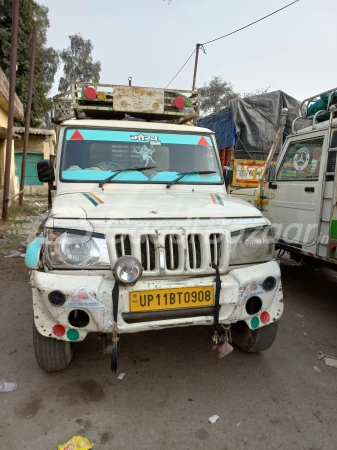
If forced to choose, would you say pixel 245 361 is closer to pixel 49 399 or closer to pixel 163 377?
pixel 163 377

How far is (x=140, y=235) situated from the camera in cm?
231

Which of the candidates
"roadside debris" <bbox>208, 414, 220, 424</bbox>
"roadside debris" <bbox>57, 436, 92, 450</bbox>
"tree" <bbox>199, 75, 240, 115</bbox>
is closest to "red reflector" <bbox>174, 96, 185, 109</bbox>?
"roadside debris" <bbox>208, 414, 220, 424</bbox>

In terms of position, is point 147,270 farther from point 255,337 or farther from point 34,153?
point 34,153

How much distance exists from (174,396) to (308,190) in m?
2.92

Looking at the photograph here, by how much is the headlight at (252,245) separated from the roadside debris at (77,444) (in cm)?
149

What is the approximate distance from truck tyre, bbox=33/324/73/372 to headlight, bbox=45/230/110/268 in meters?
0.64

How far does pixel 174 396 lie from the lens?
2.49 metres

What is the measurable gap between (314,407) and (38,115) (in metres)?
22.4

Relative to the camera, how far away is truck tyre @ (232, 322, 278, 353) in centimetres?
281

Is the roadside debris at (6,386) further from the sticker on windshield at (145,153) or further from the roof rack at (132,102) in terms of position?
the roof rack at (132,102)

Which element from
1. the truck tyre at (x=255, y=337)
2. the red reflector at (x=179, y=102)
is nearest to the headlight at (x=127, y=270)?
the truck tyre at (x=255, y=337)

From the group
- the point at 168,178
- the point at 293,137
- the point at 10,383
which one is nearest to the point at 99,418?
the point at 10,383

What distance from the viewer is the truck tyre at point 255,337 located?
2.81 m

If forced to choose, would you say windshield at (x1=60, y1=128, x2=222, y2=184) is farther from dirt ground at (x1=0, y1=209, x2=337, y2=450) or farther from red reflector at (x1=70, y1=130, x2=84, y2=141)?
dirt ground at (x1=0, y1=209, x2=337, y2=450)
